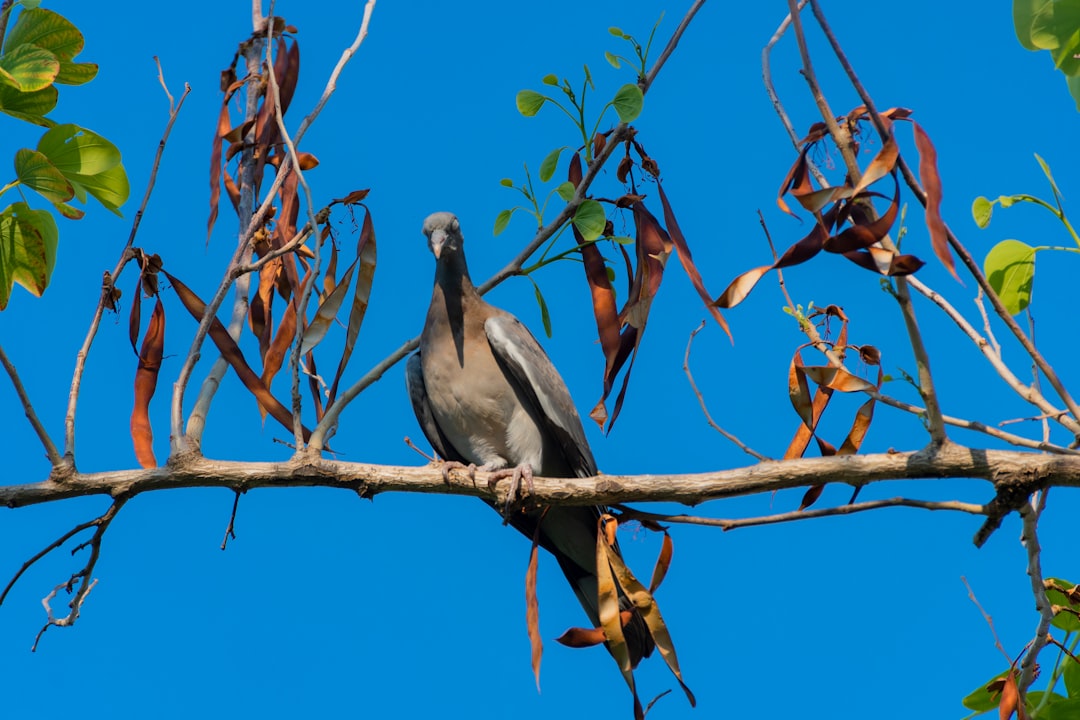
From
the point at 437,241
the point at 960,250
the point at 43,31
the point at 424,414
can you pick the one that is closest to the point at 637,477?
the point at 960,250

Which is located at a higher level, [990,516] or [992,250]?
[992,250]

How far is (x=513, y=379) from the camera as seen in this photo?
534 cm

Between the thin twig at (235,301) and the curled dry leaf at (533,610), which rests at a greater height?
the thin twig at (235,301)

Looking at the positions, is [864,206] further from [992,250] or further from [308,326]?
[308,326]

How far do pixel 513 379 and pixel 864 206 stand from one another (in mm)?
2492

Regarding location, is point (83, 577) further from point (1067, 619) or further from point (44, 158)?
point (1067, 619)

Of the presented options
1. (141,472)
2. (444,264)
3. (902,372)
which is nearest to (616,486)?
(902,372)

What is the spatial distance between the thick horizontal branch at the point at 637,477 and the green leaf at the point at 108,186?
95cm

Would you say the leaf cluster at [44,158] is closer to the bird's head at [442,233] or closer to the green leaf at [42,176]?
the green leaf at [42,176]

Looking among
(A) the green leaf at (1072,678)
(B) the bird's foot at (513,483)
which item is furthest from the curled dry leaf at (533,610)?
(A) the green leaf at (1072,678)

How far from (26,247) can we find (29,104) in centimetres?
47

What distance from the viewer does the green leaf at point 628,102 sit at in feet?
12.8

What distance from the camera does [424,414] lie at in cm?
562

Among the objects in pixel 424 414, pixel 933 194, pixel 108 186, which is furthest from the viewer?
pixel 424 414
